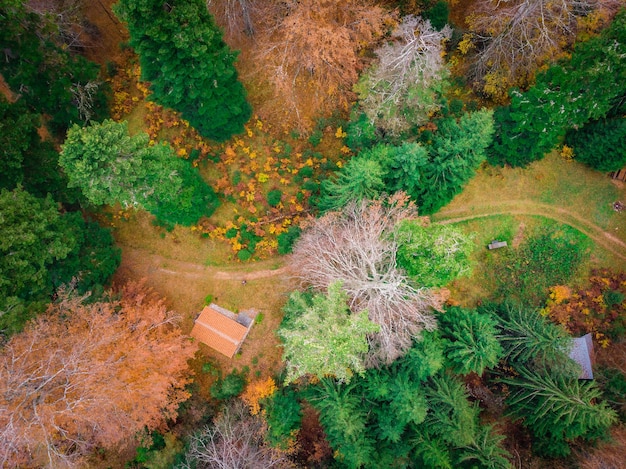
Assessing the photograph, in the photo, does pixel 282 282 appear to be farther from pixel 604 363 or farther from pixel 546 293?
pixel 604 363

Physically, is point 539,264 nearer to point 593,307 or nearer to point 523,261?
point 523,261

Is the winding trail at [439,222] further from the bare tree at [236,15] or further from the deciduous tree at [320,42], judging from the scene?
the bare tree at [236,15]

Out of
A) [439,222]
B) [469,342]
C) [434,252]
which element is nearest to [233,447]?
[469,342]

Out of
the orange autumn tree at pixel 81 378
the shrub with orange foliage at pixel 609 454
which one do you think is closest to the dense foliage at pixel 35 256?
the orange autumn tree at pixel 81 378

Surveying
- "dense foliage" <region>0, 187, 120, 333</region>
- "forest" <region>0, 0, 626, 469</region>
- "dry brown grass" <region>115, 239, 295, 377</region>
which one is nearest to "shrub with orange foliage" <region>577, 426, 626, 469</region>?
"forest" <region>0, 0, 626, 469</region>

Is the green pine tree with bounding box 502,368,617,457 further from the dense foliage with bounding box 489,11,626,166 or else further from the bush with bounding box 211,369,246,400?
the bush with bounding box 211,369,246,400
